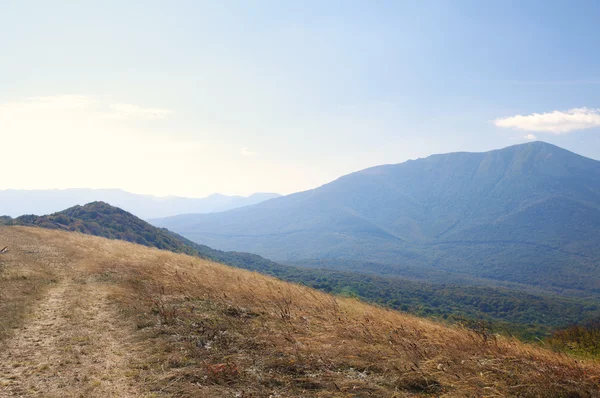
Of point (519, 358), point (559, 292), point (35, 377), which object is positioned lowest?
point (559, 292)

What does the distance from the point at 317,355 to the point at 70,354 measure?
14.7 ft

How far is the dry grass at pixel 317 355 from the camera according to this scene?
446cm

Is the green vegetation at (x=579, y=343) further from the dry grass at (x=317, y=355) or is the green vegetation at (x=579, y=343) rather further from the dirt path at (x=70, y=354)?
the dirt path at (x=70, y=354)

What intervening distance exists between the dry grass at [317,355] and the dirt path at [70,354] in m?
0.28

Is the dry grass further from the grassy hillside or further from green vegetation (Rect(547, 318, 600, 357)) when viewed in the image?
the grassy hillside

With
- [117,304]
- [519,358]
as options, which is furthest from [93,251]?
[519,358]

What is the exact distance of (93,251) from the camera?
17.8 meters

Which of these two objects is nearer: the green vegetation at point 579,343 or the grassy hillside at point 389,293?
the green vegetation at point 579,343

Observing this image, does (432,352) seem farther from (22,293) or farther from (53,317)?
(22,293)

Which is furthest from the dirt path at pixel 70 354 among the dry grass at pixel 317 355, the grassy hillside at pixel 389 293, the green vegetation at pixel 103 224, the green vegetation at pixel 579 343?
the grassy hillside at pixel 389 293

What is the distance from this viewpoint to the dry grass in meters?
4.46

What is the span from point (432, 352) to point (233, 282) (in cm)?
717

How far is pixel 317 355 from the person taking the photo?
554cm

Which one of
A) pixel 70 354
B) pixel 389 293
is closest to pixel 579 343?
pixel 70 354
